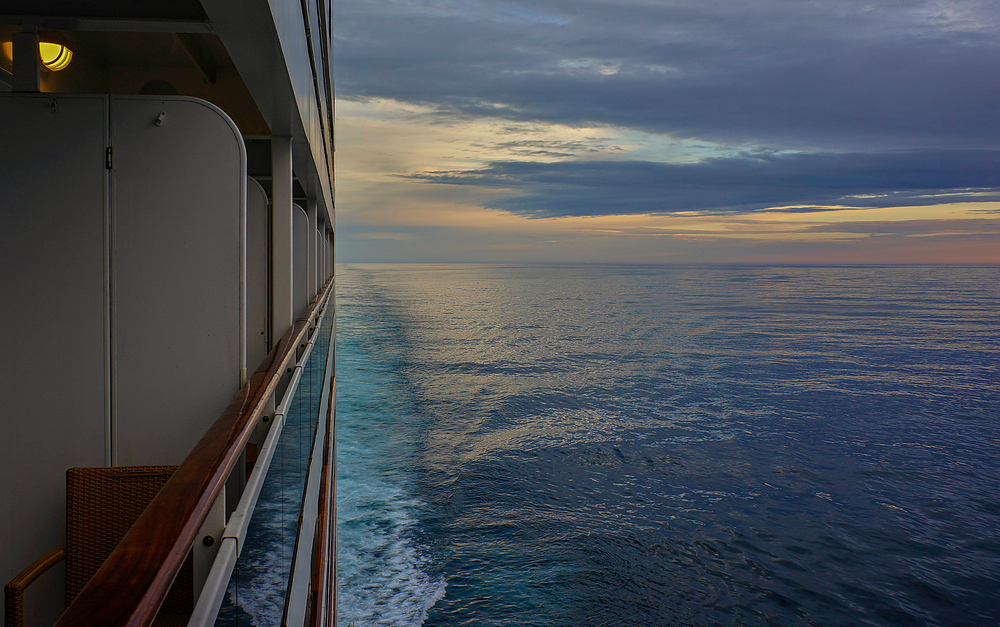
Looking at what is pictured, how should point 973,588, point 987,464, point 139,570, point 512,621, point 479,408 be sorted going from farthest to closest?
1. point 479,408
2. point 987,464
3. point 973,588
4. point 512,621
5. point 139,570

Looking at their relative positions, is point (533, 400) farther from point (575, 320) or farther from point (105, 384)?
point (575, 320)

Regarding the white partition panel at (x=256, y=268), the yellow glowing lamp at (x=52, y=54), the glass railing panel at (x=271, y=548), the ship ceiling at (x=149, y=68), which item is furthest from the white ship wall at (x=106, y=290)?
the white partition panel at (x=256, y=268)

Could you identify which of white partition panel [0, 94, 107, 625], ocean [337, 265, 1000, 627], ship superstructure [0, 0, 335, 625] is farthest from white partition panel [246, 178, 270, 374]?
ocean [337, 265, 1000, 627]

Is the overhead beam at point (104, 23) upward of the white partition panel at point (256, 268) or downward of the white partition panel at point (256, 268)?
upward

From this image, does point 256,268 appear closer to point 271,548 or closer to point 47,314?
point 47,314

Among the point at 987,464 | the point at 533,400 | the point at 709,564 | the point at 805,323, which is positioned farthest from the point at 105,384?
the point at 805,323

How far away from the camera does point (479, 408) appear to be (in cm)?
1833

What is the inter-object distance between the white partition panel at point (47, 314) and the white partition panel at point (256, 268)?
2400mm

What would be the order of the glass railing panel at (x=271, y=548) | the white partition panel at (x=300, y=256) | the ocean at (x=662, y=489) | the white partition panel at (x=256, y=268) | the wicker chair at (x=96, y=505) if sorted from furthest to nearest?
1. the ocean at (x=662, y=489)
2. the white partition panel at (x=300, y=256)
3. the white partition panel at (x=256, y=268)
4. the wicker chair at (x=96, y=505)
5. the glass railing panel at (x=271, y=548)

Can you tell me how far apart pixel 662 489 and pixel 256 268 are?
10078 mm

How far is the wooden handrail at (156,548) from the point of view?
735 millimetres

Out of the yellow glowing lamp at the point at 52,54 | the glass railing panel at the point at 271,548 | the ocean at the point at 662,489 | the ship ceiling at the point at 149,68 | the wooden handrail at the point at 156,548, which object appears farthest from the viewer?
the ocean at the point at 662,489

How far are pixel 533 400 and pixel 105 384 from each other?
1729cm

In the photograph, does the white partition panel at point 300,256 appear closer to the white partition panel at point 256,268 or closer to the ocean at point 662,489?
the white partition panel at point 256,268
